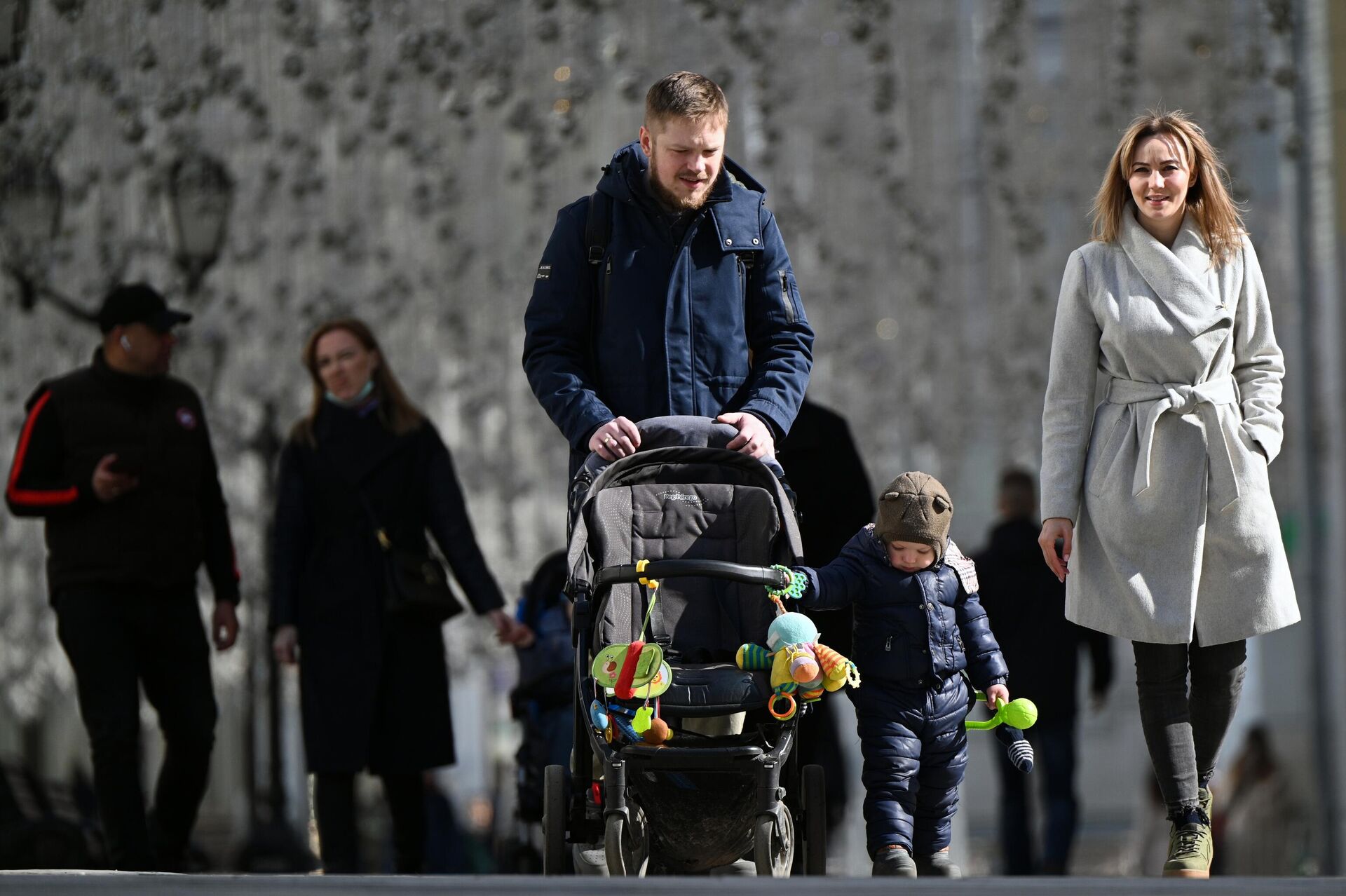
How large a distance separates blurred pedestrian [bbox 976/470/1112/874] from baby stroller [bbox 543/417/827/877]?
3923 mm

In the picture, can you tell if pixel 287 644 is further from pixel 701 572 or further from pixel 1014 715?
pixel 1014 715

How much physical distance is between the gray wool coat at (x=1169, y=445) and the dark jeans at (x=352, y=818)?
2.73m

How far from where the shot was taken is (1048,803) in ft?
32.3

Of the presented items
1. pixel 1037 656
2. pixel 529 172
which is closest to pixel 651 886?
pixel 1037 656

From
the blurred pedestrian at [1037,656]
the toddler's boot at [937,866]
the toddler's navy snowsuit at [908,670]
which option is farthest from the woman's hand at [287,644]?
the blurred pedestrian at [1037,656]

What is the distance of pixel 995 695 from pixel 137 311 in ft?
11.0

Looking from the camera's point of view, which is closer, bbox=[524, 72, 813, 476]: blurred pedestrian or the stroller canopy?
the stroller canopy

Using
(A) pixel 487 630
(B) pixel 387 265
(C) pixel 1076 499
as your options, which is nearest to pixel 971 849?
(A) pixel 487 630

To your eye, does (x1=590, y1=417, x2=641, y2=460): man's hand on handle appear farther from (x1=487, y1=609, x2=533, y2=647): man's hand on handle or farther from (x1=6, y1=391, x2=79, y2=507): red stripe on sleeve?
(x1=6, y1=391, x2=79, y2=507): red stripe on sleeve

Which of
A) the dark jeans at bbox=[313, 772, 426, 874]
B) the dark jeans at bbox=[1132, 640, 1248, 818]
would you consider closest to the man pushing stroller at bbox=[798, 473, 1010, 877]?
the dark jeans at bbox=[1132, 640, 1248, 818]

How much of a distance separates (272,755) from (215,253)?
12.1 ft

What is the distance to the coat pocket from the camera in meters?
5.60

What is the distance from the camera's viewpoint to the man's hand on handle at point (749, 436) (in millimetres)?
5574

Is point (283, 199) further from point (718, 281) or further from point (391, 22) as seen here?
point (718, 281)
